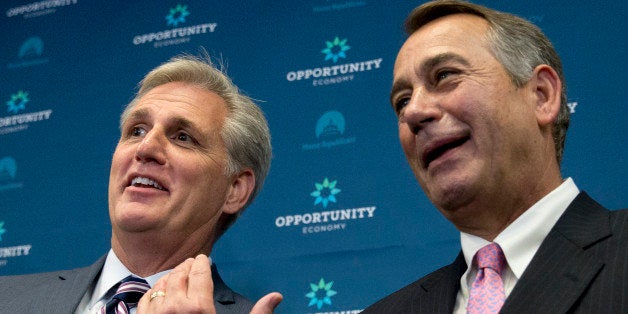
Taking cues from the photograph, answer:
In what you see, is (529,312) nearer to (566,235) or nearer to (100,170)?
(566,235)

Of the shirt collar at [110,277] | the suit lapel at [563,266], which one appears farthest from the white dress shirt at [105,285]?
the suit lapel at [563,266]

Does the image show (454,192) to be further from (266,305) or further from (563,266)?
(266,305)

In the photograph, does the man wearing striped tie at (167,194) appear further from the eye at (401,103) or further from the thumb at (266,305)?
the thumb at (266,305)

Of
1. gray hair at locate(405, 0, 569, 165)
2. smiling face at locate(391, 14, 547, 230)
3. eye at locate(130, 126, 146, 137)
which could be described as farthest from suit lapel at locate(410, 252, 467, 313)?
eye at locate(130, 126, 146, 137)

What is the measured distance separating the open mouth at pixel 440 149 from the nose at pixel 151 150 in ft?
2.70

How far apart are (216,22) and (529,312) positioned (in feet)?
6.51

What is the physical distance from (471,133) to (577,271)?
Answer: 0.39 meters

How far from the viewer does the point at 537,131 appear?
188cm

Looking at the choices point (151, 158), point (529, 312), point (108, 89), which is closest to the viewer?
point (529, 312)

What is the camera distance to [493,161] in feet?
5.97

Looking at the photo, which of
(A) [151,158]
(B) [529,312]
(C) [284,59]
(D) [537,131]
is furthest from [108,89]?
(B) [529,312]

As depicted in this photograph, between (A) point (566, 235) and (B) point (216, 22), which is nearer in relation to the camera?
(A) point (566, 235)

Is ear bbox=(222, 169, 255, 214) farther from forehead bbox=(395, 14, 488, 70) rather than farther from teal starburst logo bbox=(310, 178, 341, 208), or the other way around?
forehead bbox=(395, 14, 488, 70)

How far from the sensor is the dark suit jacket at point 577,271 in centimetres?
152
